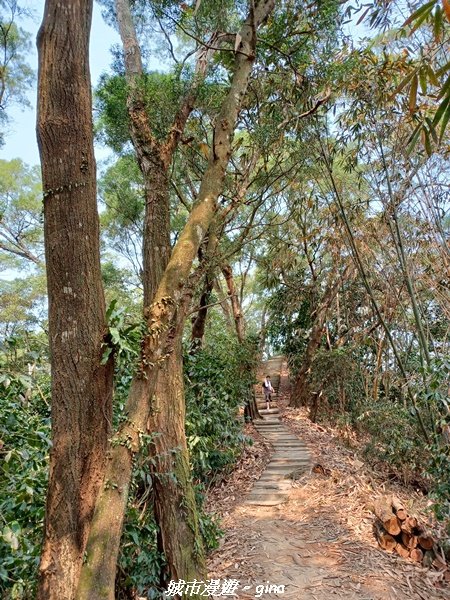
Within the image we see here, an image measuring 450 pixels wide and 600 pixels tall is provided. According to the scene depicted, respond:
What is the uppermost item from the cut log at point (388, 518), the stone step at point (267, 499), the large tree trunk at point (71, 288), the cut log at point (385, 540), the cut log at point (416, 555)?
the large tree trunk at point (71, 288)

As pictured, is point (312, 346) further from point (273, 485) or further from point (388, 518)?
point (388, 518)

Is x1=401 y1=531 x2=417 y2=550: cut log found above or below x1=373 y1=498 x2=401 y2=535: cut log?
below

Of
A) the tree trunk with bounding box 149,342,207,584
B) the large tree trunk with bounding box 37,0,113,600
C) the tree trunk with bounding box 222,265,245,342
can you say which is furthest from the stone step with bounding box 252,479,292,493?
the large tree trunk with bounding box 37,0,113,600

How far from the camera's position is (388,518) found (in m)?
3.37

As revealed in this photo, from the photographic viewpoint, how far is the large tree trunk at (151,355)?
1398 millimetres

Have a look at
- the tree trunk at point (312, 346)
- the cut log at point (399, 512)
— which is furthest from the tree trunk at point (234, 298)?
the cut log at point (399, 512)

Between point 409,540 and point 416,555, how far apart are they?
116 mm

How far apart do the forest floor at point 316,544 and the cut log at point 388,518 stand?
18 centimetres

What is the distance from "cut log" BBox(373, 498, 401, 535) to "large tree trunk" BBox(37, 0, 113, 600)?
2.89 m

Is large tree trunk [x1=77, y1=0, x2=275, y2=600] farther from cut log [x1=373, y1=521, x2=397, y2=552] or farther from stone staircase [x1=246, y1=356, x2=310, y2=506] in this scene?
stone staircase [x1=246, y1=356, x2=310, y2=506]

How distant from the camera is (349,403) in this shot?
8531 millimetres

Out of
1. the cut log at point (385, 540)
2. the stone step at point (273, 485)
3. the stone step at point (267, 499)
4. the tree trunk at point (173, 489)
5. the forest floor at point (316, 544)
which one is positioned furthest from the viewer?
the stone step at point (273, 485)

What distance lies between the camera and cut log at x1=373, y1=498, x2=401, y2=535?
334 centimetres

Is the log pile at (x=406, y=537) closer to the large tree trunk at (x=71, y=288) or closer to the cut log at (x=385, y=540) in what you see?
the cut log at (x=385, y=540)
